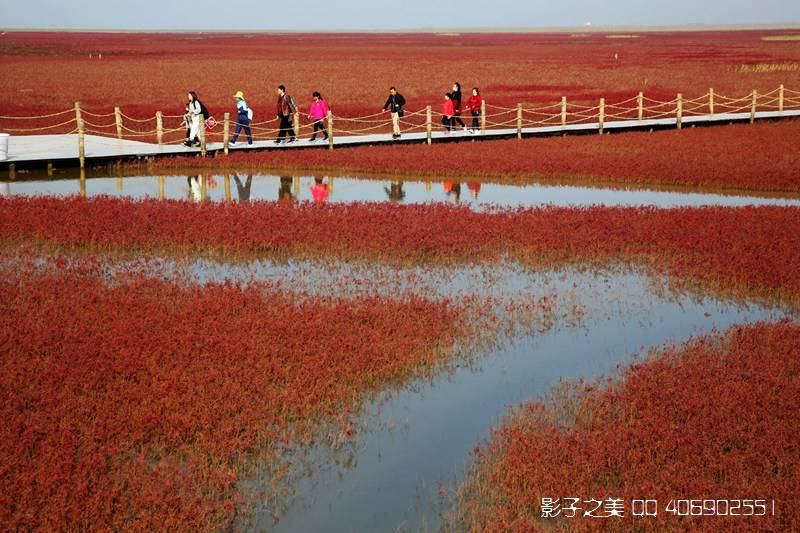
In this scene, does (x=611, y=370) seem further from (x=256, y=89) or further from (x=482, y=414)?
(x=256, y=89)

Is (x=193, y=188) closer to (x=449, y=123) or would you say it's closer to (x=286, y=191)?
(x=286, y=191)

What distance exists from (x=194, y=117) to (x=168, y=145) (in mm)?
2349

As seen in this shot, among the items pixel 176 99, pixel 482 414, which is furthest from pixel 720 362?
pixel 176 99

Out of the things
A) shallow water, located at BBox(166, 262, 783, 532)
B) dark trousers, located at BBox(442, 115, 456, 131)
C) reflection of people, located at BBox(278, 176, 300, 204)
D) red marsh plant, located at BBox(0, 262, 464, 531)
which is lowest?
shallow water, located at BBox(166, 262, 783, 532)

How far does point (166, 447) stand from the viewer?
7402 millimetres

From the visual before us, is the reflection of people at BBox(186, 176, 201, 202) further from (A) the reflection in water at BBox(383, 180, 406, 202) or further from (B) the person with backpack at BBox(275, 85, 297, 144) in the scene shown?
(B) the person with backpack at BBox(275, 85, 297, 144)

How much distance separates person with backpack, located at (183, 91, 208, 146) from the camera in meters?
25.4

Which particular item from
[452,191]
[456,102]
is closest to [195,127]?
[452,191]

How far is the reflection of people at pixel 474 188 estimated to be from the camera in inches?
824

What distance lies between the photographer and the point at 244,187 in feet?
71.0

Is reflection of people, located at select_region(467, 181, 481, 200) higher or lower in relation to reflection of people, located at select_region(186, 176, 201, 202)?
lower

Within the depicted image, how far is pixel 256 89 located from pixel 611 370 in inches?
1900

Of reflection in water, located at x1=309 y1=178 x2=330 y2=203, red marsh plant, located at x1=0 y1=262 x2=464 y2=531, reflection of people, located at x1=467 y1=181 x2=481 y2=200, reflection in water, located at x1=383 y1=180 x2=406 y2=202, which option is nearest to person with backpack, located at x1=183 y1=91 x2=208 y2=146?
reflection in water, located at x1=309 y1=178 x2=330 y2=203

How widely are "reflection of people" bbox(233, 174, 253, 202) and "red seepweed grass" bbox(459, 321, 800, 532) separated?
465 inches
